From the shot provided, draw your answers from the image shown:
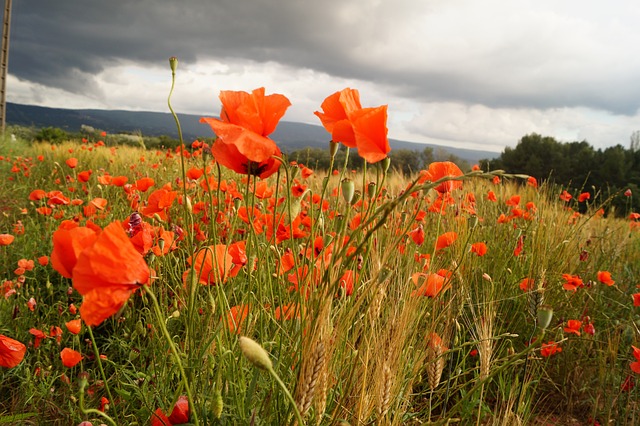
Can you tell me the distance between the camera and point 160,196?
1562 mm

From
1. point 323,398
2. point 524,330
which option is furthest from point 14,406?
point 524,330

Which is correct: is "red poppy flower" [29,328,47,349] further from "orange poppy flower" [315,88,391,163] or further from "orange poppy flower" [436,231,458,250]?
"orange poppy flower" [436,231,458,250]

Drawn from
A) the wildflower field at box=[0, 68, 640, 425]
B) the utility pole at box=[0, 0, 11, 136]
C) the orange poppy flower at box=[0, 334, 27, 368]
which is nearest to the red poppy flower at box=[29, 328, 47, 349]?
the wildflower field at box=[0, 68, 640, 425]

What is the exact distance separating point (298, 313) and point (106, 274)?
0.66 m

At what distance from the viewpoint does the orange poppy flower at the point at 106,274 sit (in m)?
0.69

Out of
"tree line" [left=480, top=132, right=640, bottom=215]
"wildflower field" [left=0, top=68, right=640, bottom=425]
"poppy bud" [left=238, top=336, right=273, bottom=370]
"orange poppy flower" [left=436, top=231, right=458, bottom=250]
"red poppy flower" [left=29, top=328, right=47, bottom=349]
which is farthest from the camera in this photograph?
"tree line" [left=480, top=132, right=640, bottom=215]

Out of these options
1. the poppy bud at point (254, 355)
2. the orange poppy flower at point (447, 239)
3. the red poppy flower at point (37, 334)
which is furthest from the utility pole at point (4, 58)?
the poppy bud at point (254, 355)

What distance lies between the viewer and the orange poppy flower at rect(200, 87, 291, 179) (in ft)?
2.95

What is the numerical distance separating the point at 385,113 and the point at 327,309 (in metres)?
0.42

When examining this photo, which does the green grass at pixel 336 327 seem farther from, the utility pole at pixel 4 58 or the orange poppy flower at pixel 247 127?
the utility pole at pixel 4 58

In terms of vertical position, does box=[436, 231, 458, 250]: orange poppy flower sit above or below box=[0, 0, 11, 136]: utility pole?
below

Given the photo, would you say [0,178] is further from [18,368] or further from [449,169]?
[449,169]

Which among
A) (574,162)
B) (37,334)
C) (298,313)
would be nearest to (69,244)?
(298,313)

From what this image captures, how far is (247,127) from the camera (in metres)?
0.96
